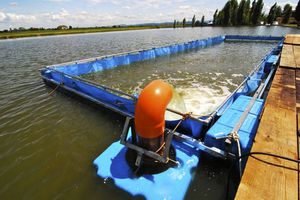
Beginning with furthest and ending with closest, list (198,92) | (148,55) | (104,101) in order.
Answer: (148,55), (198,92), (104,101)

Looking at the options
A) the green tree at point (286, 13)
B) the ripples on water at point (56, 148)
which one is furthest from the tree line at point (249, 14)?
the ripples on water at point (56, 148)

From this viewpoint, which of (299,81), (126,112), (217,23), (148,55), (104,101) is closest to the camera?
(299,81)

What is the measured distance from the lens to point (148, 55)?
44.3ft

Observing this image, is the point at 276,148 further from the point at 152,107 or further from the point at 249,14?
the point at 249,14

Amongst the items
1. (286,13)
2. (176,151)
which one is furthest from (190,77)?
(286,13)

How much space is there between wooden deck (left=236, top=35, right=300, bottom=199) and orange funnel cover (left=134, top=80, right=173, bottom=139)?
48.2 inches

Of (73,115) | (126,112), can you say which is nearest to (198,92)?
(126,112)

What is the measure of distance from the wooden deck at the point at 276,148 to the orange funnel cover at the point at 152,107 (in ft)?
4.02

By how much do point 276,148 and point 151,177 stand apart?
1830 mm

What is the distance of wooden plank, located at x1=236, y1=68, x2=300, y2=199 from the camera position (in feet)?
4.54

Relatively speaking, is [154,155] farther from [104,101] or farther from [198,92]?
→ [198,92]

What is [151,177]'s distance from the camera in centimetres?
282

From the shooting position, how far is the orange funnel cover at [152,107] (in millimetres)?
2416

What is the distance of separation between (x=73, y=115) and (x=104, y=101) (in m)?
1.10
